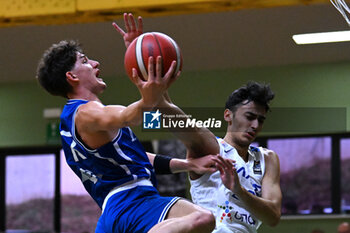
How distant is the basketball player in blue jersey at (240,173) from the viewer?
16.1 feet

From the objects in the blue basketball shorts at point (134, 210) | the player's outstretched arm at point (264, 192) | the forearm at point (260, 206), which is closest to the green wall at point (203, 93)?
the player's outstretched arm at point (264, 192)

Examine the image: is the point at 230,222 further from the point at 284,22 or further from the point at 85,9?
the point at 284,22

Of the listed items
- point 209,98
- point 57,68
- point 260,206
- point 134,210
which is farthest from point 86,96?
point 209,98

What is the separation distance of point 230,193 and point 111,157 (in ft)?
3.67

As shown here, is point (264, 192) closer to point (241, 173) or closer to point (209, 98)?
point (241, 173)

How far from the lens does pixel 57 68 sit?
4.73m

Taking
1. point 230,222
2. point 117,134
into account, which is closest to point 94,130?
point 117,134

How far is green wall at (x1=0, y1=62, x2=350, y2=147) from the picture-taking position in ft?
37.4

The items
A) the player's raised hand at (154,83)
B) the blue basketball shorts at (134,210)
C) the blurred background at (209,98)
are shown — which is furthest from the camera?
the blurred background at (209,98)

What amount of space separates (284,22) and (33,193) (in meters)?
5.65

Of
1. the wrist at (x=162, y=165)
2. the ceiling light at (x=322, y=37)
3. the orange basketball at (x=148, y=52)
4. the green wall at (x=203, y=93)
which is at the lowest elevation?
the wrist at (x=162, y=165)

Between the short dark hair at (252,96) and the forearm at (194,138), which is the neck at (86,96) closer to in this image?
the forearm at (194,138)

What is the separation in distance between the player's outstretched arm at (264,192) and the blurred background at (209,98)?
3.55 meters

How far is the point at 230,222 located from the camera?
Answer: 16.3ft
